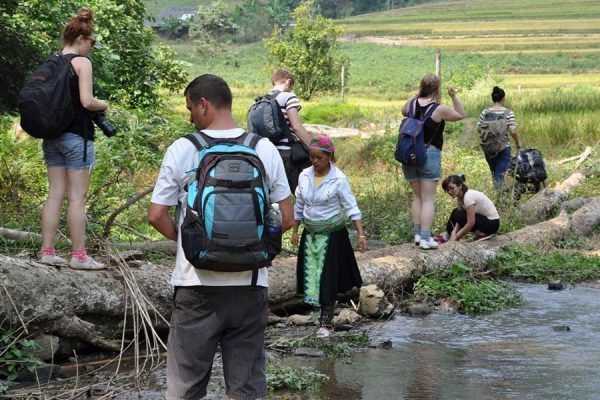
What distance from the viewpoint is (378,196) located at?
1479cm

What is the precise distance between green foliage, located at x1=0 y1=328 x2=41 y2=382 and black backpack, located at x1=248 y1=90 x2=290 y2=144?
11.0ft

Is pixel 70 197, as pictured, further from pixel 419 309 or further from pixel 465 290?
pixel 465 290

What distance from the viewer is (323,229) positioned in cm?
806

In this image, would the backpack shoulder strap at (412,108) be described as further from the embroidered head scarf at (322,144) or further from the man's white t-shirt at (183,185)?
the man's white t-shirt at (183,185)

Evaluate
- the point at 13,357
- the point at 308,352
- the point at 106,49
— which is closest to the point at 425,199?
the point at 308,352

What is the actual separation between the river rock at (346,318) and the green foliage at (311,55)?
4094 cm

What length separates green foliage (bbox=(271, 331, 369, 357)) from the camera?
7.43m

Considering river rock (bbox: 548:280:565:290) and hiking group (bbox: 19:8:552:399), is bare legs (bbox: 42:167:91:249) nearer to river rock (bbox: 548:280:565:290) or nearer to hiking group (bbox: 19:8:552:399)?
hiking group (bbox: 19:8:552:399)

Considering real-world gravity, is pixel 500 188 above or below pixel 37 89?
below

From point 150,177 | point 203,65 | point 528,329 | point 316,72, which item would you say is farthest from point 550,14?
point 528,329

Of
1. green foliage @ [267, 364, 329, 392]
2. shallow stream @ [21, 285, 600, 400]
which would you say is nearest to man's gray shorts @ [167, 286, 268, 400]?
shallow stream @ [21, 285, 600, 400]

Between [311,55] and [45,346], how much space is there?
4414cm

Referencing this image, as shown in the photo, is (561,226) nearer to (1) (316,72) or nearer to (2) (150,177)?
(2) (150,177)

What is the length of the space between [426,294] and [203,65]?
77467 millimetres
